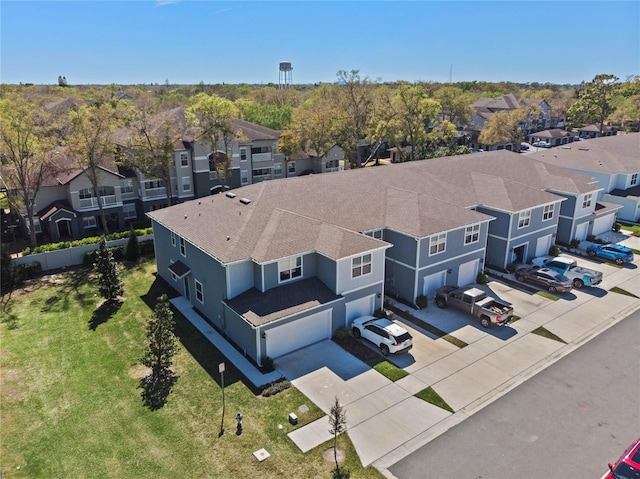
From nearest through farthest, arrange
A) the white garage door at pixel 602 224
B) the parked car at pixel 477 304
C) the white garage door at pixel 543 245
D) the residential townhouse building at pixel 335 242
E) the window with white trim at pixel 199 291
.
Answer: the residential townhouse building at pixel 335 242
the parked car at pixel 477 304
the window with white trim at pixel 199 291
the white garage door at pixel 543 245
the white garage door at pixel 602 224

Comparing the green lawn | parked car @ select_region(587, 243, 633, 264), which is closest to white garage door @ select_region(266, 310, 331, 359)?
the green lawn

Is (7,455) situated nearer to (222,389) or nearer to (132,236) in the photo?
(222,389)

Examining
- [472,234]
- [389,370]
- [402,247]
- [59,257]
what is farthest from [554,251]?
[59,257]

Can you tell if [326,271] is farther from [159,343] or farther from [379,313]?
[159,343]

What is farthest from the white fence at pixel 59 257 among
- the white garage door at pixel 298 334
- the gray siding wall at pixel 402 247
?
the gray siding wall at pixel 402 247

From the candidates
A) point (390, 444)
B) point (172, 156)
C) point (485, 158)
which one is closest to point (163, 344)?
point (390, 444)

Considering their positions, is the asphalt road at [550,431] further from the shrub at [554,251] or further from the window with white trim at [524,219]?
the shrub at [554,251]
